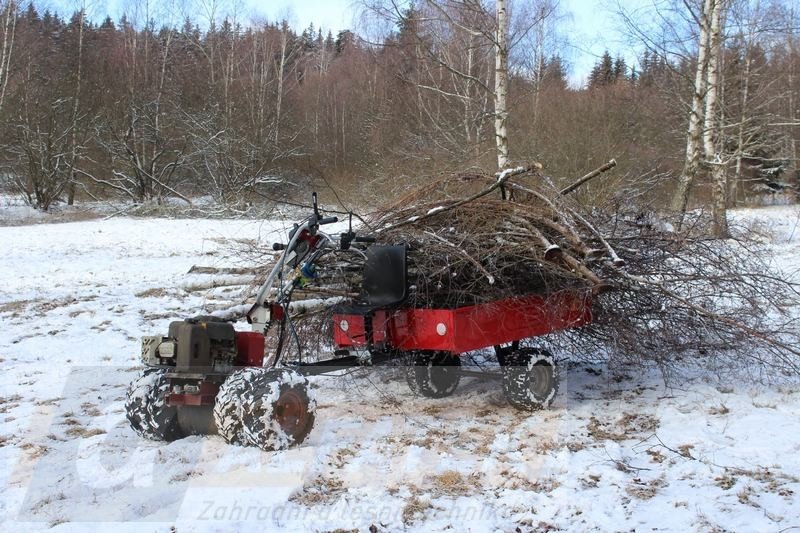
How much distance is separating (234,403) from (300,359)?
716mm

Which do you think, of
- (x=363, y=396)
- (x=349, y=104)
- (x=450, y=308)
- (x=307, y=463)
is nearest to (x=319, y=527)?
(x=307, y=463)

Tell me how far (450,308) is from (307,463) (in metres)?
1.47

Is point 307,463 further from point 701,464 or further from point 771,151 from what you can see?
point 771,151

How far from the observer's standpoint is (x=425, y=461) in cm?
415

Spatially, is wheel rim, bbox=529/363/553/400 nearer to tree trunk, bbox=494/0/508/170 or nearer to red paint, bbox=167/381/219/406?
red paint, bbox=167/381/219/406

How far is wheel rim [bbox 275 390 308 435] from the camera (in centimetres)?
401

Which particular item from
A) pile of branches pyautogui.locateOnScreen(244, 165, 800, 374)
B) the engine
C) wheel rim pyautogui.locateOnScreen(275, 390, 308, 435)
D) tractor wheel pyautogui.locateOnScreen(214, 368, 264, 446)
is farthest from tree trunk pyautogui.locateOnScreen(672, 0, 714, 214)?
tractor wheel pyautogui.locateOnScreen(214, 368, 264, 446)

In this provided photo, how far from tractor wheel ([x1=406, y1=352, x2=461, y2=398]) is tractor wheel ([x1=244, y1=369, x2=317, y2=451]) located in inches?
62.9

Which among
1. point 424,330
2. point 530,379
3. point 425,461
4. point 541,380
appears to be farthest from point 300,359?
point 541,380

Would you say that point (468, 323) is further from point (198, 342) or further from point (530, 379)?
point (198, 342)

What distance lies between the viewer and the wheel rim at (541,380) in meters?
5.17

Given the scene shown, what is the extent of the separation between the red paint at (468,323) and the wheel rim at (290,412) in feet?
2.61

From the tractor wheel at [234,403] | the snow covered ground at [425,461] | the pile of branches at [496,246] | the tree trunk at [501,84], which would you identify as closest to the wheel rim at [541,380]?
the snow covered ground at [425,461]

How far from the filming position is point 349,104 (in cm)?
4025
